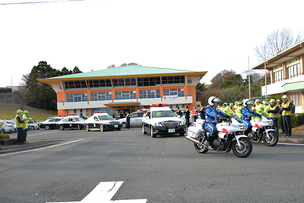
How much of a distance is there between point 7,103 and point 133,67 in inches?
1649

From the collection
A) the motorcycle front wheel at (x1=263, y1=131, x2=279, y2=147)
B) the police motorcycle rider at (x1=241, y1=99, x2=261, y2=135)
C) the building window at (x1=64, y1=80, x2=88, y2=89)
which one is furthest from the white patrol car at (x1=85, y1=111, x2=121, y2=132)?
the building window at (x1=64, y1=80, x2=88, y2=89)

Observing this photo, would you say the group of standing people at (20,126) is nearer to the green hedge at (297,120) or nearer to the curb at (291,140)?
the curb at (291,140)

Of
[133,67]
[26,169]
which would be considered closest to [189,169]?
[26,169]

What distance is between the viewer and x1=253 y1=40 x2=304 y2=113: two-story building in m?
30.6

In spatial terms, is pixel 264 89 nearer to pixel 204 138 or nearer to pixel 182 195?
pixel 204 138

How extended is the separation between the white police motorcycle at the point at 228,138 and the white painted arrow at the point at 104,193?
3.88 metres

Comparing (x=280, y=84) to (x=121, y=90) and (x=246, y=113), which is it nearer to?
(x=246, y=113)

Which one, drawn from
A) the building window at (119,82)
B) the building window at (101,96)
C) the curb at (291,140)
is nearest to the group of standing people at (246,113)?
the curb at (291,140)

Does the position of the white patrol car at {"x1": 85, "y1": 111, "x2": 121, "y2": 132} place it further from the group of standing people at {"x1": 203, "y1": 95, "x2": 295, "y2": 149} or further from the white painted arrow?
the white painted arrow

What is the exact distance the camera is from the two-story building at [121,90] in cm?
5966

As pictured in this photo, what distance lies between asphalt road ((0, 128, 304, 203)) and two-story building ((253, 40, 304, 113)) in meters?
24.3

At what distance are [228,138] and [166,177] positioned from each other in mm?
3032

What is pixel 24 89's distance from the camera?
82562 mm

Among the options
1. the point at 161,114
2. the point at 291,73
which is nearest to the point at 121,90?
the point at 291,73
